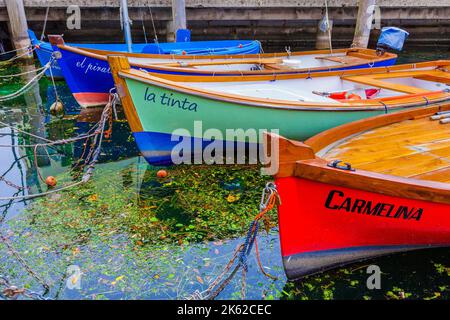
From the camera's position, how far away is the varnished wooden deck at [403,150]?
4242 mm

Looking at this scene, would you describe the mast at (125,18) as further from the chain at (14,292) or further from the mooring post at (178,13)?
the chain at (14,292)

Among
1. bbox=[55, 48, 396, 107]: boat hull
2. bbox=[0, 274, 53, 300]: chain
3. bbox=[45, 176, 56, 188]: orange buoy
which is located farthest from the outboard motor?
bbox=[0, 274, 53, 300]: chain

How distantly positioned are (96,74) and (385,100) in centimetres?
645

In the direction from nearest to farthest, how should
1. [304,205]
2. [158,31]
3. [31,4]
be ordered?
[304,205]
[31,4]
[158,31]

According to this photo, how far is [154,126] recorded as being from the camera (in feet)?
20.1

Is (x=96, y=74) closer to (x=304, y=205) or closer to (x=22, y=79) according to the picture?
(x=22, y=79)

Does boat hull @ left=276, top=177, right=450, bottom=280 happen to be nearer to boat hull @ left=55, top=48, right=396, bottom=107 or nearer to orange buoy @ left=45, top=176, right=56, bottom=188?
orange buoy @ left=45, top=176, right=56, bottom=188

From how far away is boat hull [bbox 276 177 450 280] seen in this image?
3.63m

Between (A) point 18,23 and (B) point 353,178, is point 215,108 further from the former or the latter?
(A) point 18,23

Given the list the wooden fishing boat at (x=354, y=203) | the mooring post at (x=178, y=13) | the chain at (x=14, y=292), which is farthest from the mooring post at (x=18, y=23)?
the wooden fishing boat at (x=354, y=203)

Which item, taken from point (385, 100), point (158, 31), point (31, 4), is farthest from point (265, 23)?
point (385, 100)

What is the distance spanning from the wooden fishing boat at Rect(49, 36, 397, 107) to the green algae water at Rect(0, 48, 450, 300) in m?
2.83

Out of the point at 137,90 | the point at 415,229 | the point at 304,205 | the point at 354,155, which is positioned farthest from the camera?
the point at 137,90

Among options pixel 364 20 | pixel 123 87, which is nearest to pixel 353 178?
pixel 123 87
